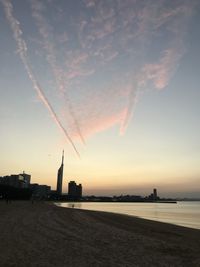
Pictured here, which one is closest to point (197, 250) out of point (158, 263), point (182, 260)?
point (182, 260)

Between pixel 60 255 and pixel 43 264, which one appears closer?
pixel 43 264

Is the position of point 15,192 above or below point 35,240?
above

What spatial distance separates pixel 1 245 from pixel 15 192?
186427mm

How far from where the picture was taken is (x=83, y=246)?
1756 centimetres

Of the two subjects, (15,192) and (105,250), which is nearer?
(105,250)

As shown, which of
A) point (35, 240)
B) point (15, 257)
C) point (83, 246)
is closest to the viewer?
point (15, 257)

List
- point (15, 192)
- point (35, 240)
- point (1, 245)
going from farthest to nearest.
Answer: point (15, 192) → point (35, 240) → point (1, 245)

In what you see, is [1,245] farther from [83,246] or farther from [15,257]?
Result: [83,246]

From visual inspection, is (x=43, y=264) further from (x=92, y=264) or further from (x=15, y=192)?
(x=15, y=192)

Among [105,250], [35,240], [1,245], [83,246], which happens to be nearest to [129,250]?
[105,250]

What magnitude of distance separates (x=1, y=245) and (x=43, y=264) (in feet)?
16.1

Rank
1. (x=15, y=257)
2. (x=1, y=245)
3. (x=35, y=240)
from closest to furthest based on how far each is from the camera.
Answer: (x=15, y=257) < (x=1, y=245) < (x=35, y=240)

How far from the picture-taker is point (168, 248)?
1862cm

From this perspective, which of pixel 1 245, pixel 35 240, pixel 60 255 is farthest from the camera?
pixel 35 240
